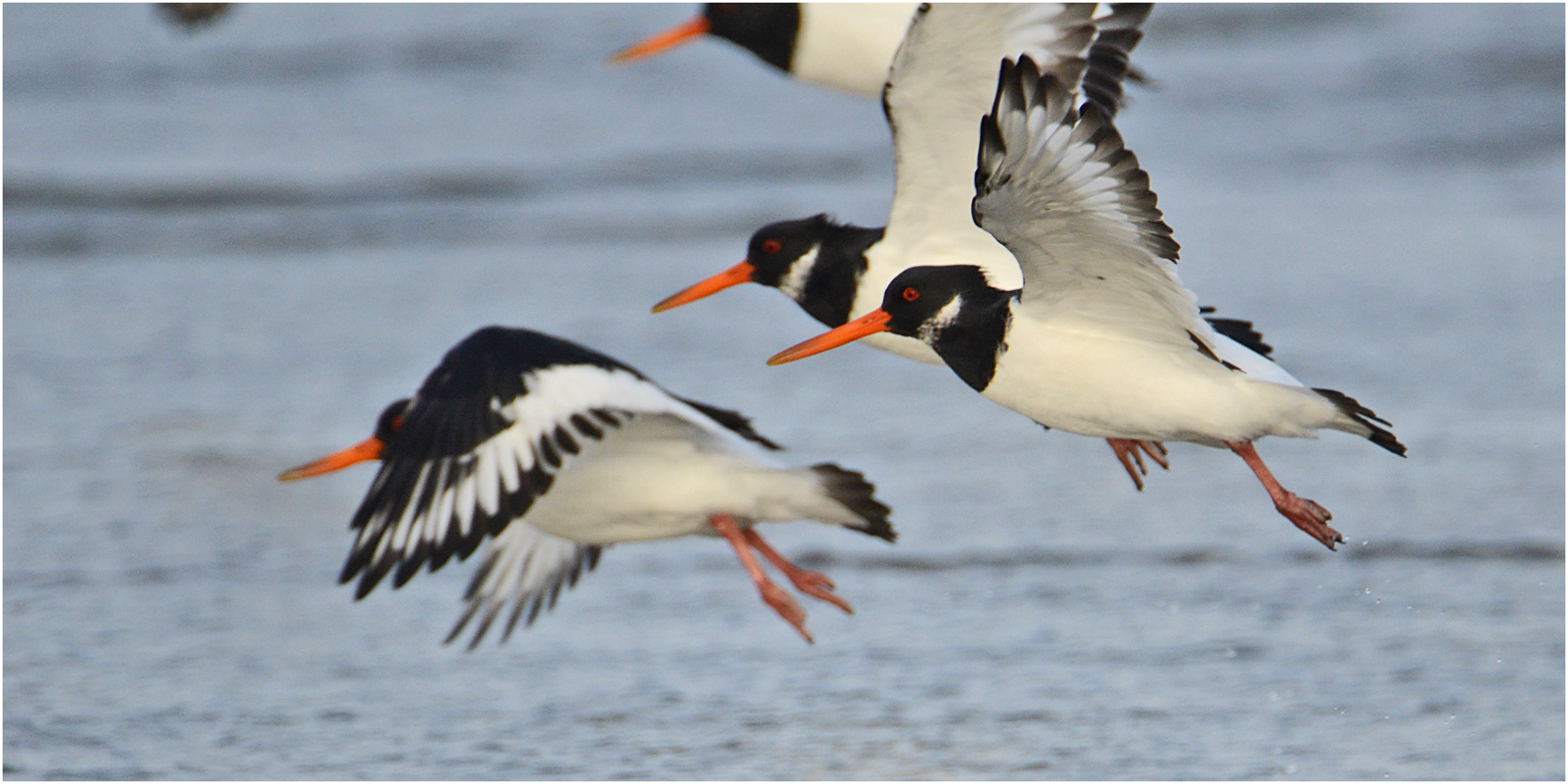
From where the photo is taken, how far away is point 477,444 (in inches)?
186

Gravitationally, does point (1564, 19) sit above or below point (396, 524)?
above

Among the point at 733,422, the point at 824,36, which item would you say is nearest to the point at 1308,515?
the point at 733,422

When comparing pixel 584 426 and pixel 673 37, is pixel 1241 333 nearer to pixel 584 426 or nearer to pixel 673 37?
pixel 584 426

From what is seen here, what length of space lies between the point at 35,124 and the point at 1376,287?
7.83 metres

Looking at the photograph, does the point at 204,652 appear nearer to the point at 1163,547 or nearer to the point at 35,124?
the point at 1163,547

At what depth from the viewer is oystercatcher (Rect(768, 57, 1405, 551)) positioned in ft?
13.3

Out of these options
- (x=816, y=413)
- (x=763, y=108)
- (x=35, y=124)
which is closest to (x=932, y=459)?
(x=816, y=413)

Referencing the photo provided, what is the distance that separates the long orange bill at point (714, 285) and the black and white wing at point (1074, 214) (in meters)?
1.64

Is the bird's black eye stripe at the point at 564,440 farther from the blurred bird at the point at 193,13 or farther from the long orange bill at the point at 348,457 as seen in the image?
the blurred bird at the point at 193,13

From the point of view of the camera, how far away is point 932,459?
652 centimetres

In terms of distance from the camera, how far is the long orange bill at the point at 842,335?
459cm

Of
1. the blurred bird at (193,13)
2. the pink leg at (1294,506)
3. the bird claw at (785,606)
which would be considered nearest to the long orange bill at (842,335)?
the bird claw at (785,606)

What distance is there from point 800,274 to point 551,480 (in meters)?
1.28

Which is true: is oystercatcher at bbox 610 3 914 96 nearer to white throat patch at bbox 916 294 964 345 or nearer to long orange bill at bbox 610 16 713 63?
long orange bill at bbox 610 16 713 63
